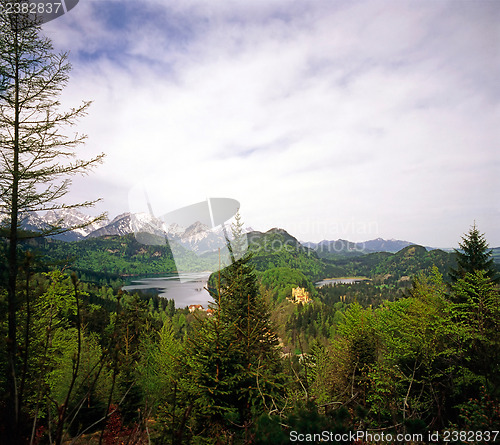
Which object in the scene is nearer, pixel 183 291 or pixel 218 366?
pixel 218 366

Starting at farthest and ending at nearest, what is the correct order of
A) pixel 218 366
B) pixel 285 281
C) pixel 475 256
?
pixel 285 281
pixel 475 256
pixel 218 366

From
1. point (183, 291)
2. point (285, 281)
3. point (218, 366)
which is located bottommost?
point (183, 291)

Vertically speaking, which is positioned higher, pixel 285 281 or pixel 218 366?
pixel 218 366

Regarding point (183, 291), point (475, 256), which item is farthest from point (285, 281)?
point (475, 256)

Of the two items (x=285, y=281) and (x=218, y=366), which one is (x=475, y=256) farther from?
(x=285, y=281)

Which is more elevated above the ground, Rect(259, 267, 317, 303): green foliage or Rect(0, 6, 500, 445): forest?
Rect(0, 6, 500, 445): forest

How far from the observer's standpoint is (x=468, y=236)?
16000 mm

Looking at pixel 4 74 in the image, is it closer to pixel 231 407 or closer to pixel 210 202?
pixel 231 407

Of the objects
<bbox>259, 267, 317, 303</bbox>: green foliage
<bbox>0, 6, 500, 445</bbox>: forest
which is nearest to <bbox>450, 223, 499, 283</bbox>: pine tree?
<bbox>0, 6, 500, 445</bbox>: forest

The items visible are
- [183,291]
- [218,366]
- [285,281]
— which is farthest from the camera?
[285,281]

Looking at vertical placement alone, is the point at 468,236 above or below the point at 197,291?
above

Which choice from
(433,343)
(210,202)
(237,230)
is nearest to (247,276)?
(237,230)

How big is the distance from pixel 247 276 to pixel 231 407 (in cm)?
810

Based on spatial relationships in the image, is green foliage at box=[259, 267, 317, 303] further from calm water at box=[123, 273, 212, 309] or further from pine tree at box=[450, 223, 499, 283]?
pine tree at box=[450, 223, 499, 283]
